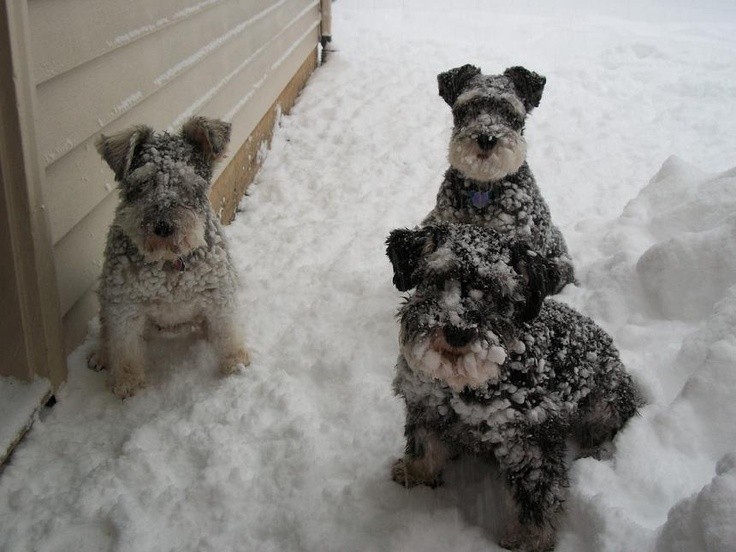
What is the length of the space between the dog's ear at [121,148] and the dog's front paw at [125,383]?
1.26 metres

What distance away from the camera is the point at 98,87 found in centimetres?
382

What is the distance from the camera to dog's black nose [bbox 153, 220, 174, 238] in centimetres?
329

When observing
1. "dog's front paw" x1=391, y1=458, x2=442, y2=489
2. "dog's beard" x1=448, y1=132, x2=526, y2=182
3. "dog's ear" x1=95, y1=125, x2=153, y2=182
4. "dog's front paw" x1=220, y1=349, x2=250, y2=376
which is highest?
"dog's ear" x1=95, y1=125, x2=153, y2=182

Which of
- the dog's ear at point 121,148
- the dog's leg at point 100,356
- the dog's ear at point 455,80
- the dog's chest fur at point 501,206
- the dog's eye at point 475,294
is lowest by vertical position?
the dog's leg at point 100,356

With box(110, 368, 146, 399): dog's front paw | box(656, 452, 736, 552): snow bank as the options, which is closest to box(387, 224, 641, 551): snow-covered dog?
box(656, 452, 736, 552): snow bank

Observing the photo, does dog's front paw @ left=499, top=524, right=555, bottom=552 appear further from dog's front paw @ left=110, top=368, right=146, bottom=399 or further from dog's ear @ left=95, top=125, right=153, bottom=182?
dog's ear @ left=95, top=125, right=153, bottom=182

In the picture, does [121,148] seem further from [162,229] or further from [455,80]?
[455,80]

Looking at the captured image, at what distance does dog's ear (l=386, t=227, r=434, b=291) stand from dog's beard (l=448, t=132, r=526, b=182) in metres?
1.75

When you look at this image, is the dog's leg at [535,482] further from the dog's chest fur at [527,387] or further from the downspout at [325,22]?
the downspout at [325,22]

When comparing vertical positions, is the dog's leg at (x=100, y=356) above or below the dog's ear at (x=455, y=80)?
below

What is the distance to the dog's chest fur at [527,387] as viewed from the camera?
2.75 m

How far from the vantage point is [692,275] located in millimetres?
4336

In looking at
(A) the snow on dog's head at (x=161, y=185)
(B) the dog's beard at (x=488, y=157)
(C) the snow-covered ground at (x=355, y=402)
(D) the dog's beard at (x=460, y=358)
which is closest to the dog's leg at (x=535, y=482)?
(C) the snow-covered ground at (x=355, y=402)

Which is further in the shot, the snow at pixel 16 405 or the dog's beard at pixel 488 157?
the dog's beard at pixel 488 157
